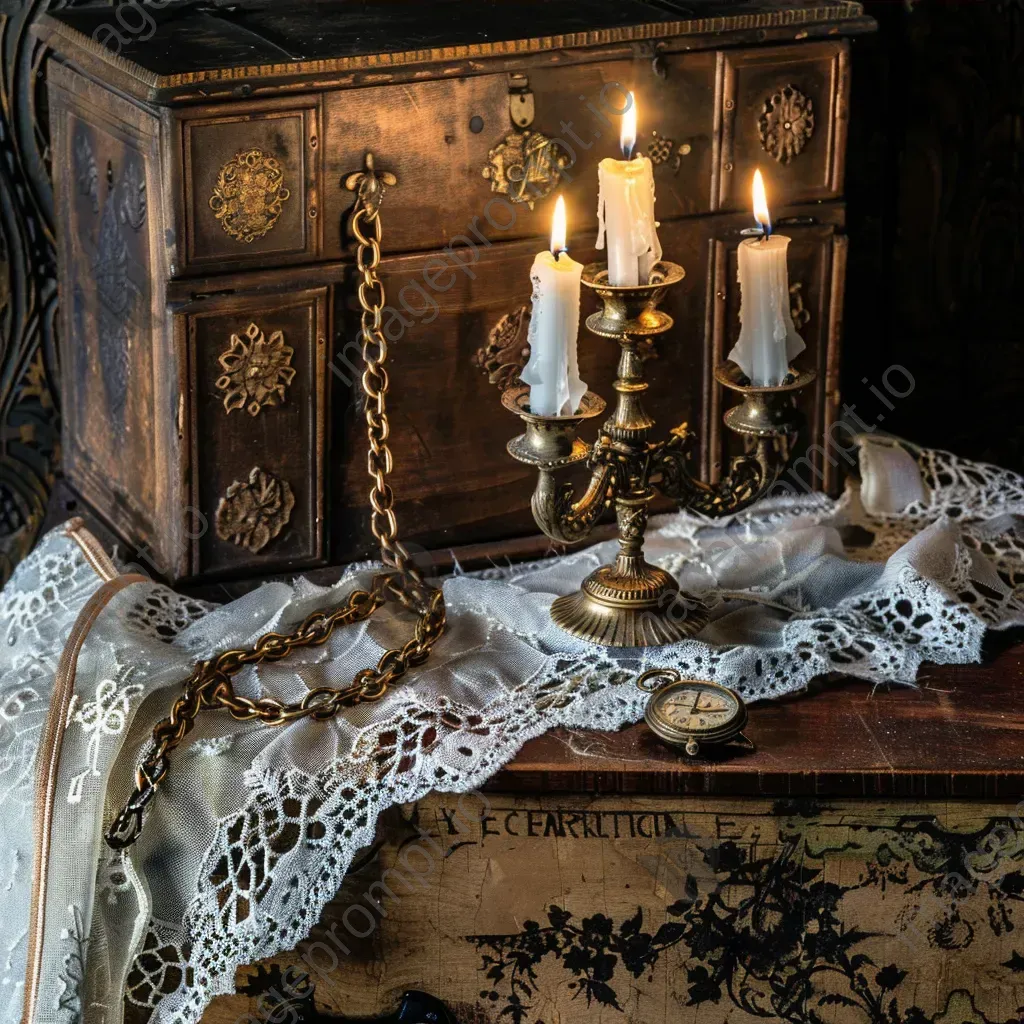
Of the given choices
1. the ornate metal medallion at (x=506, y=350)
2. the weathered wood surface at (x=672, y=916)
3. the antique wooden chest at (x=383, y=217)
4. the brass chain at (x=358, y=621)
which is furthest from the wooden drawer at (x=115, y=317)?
the weathered wood surface at (x=672, y=916)

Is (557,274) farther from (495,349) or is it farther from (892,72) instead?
(892,72)

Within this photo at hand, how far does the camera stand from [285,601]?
1396 mm

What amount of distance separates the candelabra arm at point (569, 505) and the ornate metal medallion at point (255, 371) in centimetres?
24

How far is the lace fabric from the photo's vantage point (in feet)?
3.89

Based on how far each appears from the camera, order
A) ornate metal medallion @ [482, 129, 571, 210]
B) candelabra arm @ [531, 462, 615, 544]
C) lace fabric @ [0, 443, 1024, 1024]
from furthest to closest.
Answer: ornate metal medallion @ [482, 129, 571, 210] → candelabra arm @ [531, 462, 615, 544] → lace fabric @ [0, 443, 1024, 1024]

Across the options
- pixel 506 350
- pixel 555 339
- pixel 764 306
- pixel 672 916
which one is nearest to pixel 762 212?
pixel 764 306

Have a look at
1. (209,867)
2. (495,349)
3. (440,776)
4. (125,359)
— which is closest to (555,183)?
(495,349)

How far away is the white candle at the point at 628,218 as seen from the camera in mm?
1228

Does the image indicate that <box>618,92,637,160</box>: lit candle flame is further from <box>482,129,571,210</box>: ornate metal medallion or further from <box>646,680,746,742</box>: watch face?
<box>646,680,746,742</box>: watch face

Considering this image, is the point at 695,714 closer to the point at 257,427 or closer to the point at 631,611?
the point at 631,611

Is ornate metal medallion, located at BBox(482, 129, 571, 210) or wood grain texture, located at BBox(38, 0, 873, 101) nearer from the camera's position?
wood grain texture, located at BBox(38, 0, 873, 101)

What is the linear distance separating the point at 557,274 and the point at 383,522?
0.33 m

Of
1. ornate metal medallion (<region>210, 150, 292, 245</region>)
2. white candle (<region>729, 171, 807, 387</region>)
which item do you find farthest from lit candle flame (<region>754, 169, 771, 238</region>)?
ornate metal medallion (<region>210, 150, 292, 245</region>)

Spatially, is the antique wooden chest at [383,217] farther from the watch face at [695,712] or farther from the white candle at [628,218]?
the watch face at [695,712]
